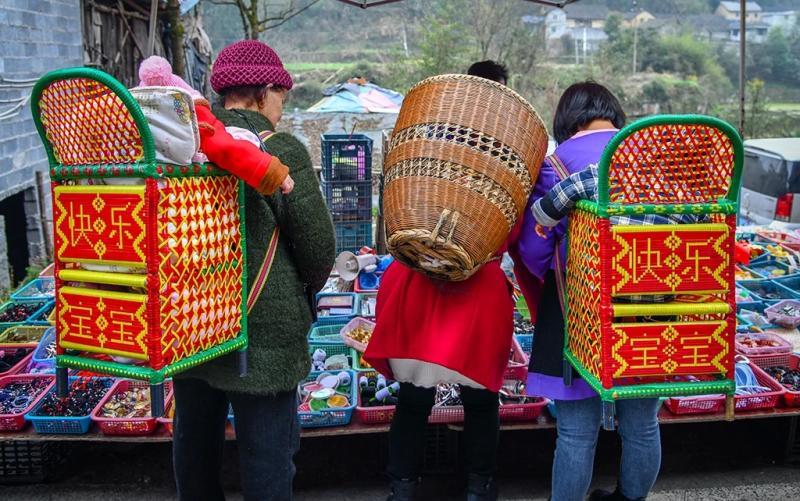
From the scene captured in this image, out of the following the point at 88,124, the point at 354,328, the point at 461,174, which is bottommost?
the point at 354,328

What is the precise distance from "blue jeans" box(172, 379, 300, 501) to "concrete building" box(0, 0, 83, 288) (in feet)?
14.6

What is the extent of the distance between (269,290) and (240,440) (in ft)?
1.58

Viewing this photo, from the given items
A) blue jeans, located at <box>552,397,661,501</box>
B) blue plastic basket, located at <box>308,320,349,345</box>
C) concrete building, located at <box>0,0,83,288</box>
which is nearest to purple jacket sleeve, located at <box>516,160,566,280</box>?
blue jeans, located at <box>552,397,661,501</box>

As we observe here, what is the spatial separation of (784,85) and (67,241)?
147 ft

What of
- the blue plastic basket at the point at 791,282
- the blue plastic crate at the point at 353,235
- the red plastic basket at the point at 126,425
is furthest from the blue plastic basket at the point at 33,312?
the blue plastic basket at the point at 791,282

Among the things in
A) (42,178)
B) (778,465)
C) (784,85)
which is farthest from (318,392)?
(784,85)

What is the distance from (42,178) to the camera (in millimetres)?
6645

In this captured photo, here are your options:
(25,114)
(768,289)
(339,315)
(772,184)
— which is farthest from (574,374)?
(772,184)

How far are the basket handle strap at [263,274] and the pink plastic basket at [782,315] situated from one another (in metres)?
3.78

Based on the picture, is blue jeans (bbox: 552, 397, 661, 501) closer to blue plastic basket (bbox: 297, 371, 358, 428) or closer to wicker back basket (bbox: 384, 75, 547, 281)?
wicker back basket (bbox: 384, 75, 547, 281)

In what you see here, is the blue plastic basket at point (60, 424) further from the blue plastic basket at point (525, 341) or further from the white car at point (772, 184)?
the white car at point (772, 184)

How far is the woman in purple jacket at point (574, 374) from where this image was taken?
2473mm

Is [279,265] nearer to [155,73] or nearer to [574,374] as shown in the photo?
[155,73]

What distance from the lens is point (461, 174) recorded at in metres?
2.25
